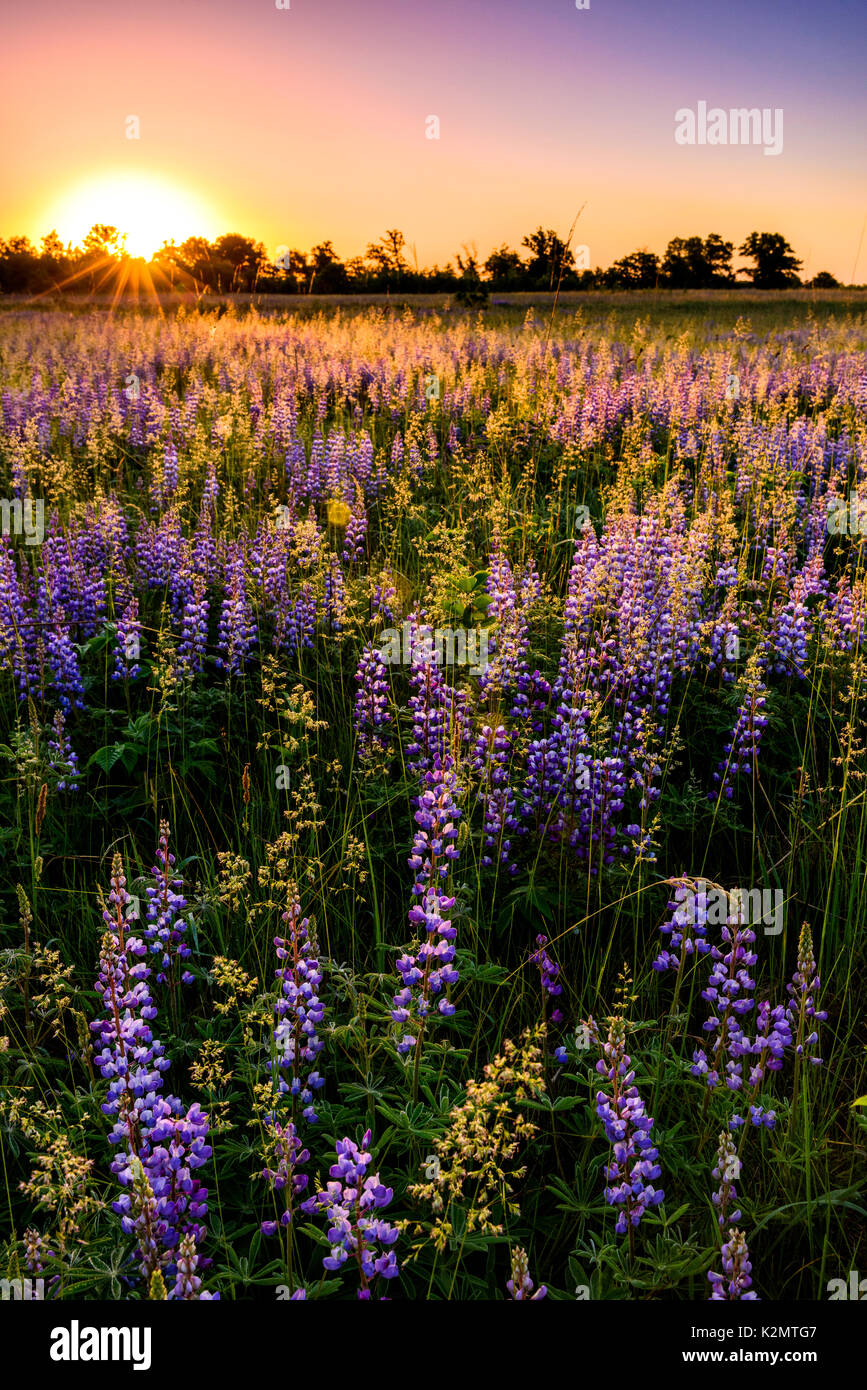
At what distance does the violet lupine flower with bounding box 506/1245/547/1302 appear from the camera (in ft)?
5.20

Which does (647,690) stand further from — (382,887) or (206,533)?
(206,533)

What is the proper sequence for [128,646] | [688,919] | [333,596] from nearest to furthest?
[688,919] < [128,646] < [333,596]

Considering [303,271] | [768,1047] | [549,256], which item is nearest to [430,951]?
[768,1047]

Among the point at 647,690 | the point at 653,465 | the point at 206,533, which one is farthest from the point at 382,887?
the point at 653,465

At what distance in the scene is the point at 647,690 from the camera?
13.9ft

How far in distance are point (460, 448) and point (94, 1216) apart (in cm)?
729

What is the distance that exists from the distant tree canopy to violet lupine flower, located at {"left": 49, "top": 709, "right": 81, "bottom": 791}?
465 cm

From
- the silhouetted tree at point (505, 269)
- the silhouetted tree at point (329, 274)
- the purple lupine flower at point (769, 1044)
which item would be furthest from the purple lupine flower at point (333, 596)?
the silhouetted tree at point (329, 274)

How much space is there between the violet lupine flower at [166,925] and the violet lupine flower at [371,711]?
1191 millimetres

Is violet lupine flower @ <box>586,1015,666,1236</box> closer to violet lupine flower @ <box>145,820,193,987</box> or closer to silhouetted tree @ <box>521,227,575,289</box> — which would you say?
violet lupine flower @ <box>145,820,193,987</box>

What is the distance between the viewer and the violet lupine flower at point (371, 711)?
13.4 feet

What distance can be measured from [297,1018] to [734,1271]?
118 cm

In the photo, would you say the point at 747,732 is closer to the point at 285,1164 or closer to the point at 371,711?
the point at 371,711

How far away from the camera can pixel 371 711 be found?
4.39m
